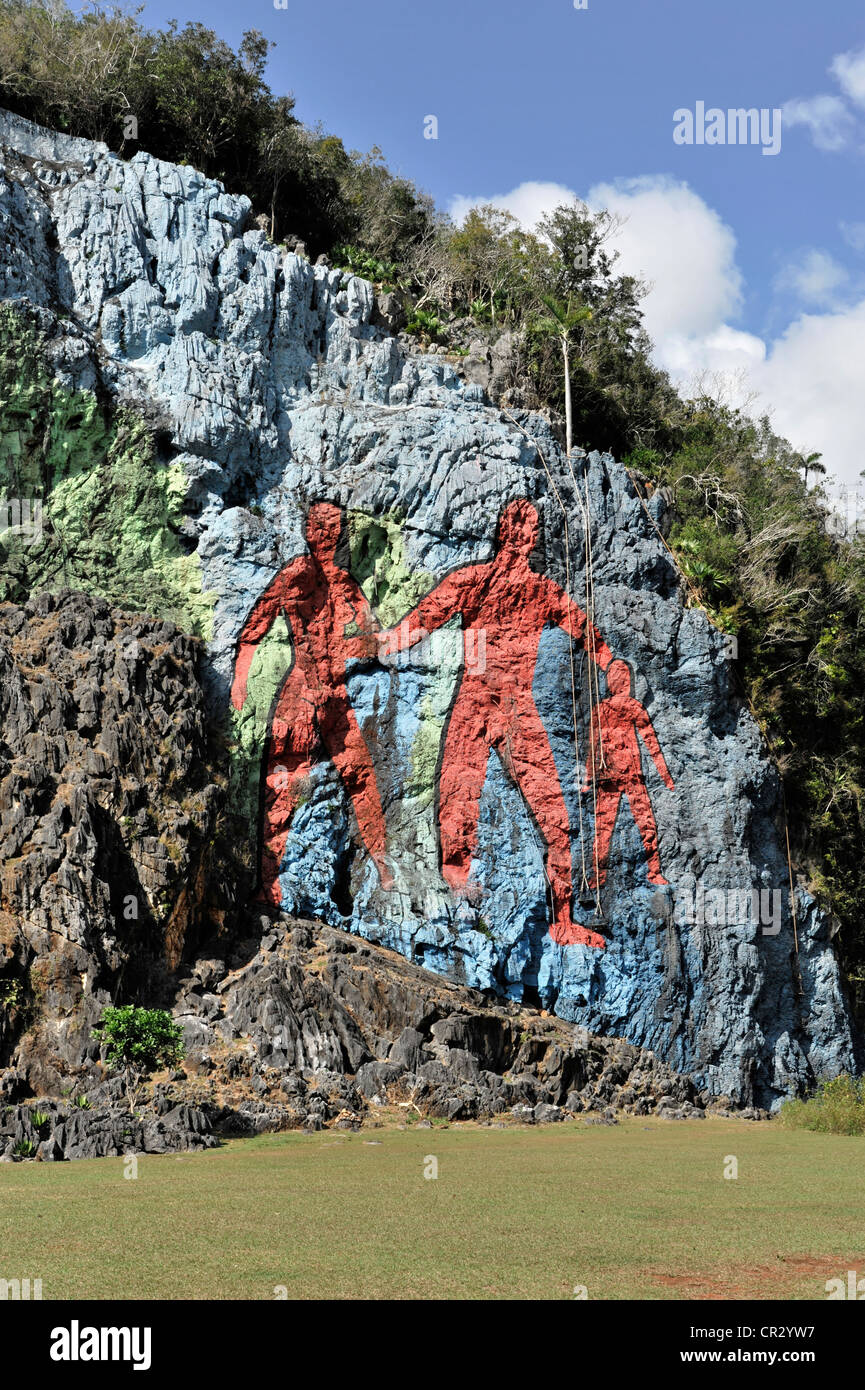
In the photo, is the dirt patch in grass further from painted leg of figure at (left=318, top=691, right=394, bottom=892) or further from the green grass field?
painted leg of figure at (left=318, top=691, right=394, bottom=892)

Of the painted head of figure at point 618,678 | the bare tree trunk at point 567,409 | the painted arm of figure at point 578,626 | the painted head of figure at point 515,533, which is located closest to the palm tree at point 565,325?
the bare tree trunk at point 567,409

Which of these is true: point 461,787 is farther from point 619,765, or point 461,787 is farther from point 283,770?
point 283,770

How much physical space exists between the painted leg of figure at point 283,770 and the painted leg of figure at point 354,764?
60cm

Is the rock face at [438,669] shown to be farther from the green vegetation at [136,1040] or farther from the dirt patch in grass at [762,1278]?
the dirt patch in grass at [762,1278]

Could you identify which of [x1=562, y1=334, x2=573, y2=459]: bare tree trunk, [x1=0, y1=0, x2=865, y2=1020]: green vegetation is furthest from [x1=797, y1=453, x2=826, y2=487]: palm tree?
[x1=562, y1=334, x2=573, y2=459]: bare tree trunk

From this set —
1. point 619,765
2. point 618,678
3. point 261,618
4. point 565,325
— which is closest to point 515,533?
point 618,678

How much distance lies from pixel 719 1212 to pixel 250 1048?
1028cm

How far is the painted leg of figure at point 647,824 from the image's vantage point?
25156mm

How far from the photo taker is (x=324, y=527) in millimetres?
26078

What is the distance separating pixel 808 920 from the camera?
2558cm

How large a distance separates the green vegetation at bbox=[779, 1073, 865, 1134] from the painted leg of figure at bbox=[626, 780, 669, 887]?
5520mm

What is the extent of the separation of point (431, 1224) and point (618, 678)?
17.6m
